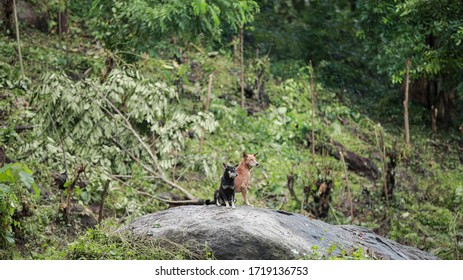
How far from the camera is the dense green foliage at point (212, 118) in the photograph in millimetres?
12156

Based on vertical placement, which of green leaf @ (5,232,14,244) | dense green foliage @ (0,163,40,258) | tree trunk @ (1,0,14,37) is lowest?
green leaf @ (5,232,14,244)

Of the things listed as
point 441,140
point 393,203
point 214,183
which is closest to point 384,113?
point 441,140

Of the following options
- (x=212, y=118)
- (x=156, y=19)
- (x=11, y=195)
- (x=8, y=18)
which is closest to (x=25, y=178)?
(x=11, y=195)

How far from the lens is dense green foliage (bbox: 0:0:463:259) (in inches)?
479

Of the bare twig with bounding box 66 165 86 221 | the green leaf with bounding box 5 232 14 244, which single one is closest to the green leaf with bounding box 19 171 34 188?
the green leaf with bounding box 5 232 14 244

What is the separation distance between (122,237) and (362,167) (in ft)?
29.3

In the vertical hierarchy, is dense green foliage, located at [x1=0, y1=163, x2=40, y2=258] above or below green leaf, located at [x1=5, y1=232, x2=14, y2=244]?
above

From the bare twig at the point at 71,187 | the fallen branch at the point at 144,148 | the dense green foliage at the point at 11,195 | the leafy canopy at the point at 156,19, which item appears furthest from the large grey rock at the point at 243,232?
the leafy canopy at the point at 156,19

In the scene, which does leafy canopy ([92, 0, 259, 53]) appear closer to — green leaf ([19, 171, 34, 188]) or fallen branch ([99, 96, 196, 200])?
fallen branch ([99, 96, 196, 200])

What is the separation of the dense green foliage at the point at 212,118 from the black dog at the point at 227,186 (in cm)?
73

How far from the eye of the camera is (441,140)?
19188 millimetres

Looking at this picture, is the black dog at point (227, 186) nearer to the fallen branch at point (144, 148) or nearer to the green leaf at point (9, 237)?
the green leaf at point (9, 237)

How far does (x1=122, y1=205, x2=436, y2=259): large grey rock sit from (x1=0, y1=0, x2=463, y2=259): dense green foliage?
208 millimetres

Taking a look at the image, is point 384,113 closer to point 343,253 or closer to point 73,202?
point 73,202
